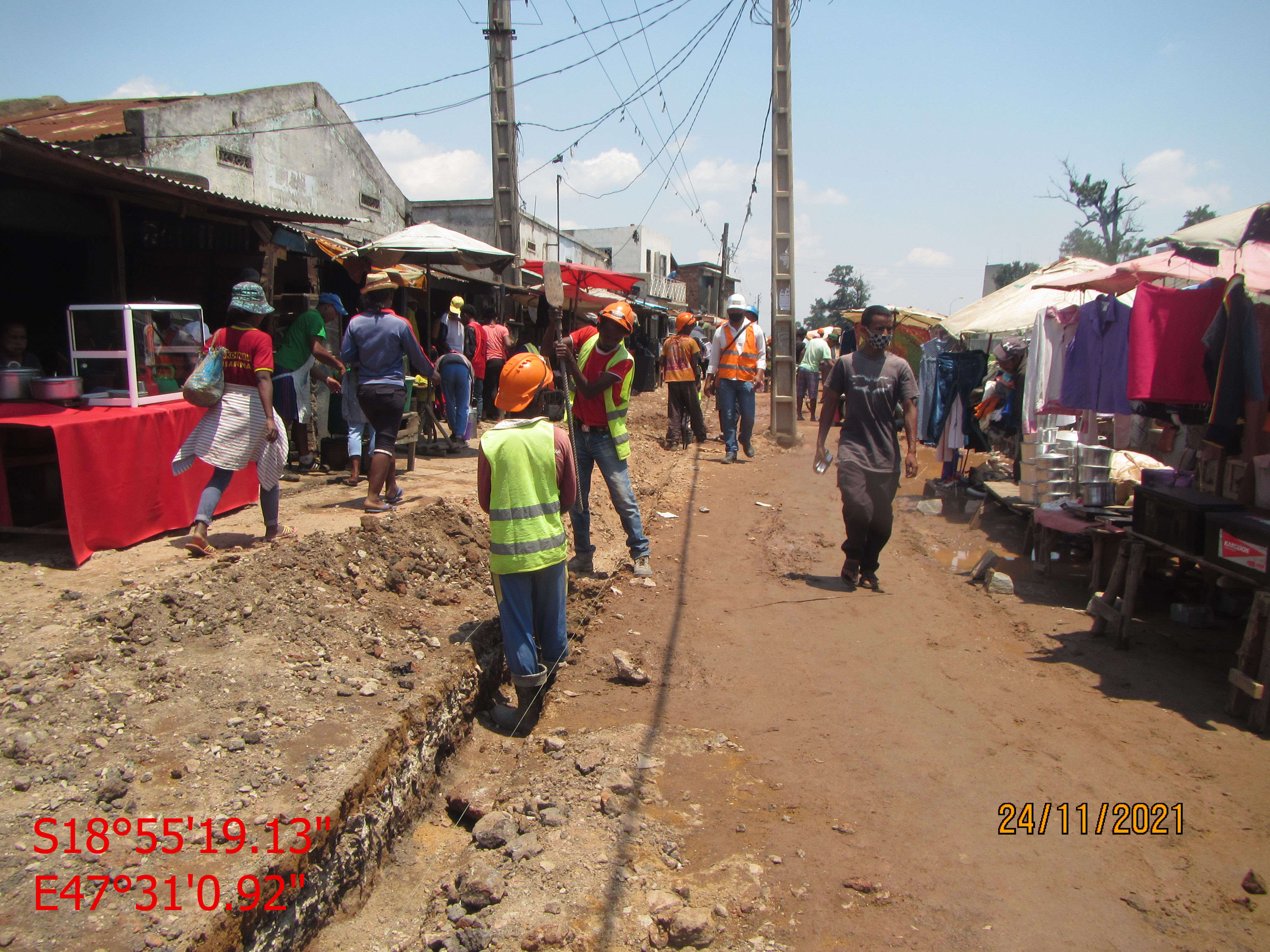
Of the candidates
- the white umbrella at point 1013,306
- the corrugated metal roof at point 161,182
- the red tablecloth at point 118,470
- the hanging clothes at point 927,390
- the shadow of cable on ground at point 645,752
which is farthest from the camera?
the hanging clothes at point 927,390

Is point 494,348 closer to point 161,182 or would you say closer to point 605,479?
point 161,182

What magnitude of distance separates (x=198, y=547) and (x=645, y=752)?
302cm

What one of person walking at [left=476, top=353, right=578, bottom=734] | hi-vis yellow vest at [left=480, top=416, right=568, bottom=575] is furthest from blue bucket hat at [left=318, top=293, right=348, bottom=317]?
hi-vis yellow vest at [left=480, top=416, right=568, bottom=575]

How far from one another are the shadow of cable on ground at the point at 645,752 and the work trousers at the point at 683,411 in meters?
5.21

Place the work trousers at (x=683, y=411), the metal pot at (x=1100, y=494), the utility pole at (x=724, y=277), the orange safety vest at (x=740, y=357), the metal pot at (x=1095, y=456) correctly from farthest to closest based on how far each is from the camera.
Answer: the utility pole at (x=724, y=277) < the work trousers at (x=683, y=411) < the orange safety vest at (x=740, y=357) < the metal pot at (x=1095, y=456) < the metal pot at (x=1100, y=494)

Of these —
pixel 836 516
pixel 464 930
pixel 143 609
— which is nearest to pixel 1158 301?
pixel 836 516

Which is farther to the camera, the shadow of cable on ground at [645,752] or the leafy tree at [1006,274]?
the leafy tree at [1006,274]

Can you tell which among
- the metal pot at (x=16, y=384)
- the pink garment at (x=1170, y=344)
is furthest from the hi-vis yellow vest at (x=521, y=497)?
the pink garment at (x=1170, y=344)

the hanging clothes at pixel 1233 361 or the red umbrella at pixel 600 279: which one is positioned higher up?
the red umbrella at pixel 600 279

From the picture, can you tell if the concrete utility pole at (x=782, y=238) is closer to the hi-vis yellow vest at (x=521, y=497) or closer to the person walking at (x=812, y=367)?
the person walking at (x=812, y=367)

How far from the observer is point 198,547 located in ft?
16.1

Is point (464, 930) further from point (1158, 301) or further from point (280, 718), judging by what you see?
point (1158, 301)

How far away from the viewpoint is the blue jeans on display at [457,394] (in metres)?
9.71

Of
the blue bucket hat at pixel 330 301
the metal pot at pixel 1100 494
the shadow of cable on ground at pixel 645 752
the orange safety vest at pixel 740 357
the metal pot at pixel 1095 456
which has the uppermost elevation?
the blue bucket hat at pixel 330 301
